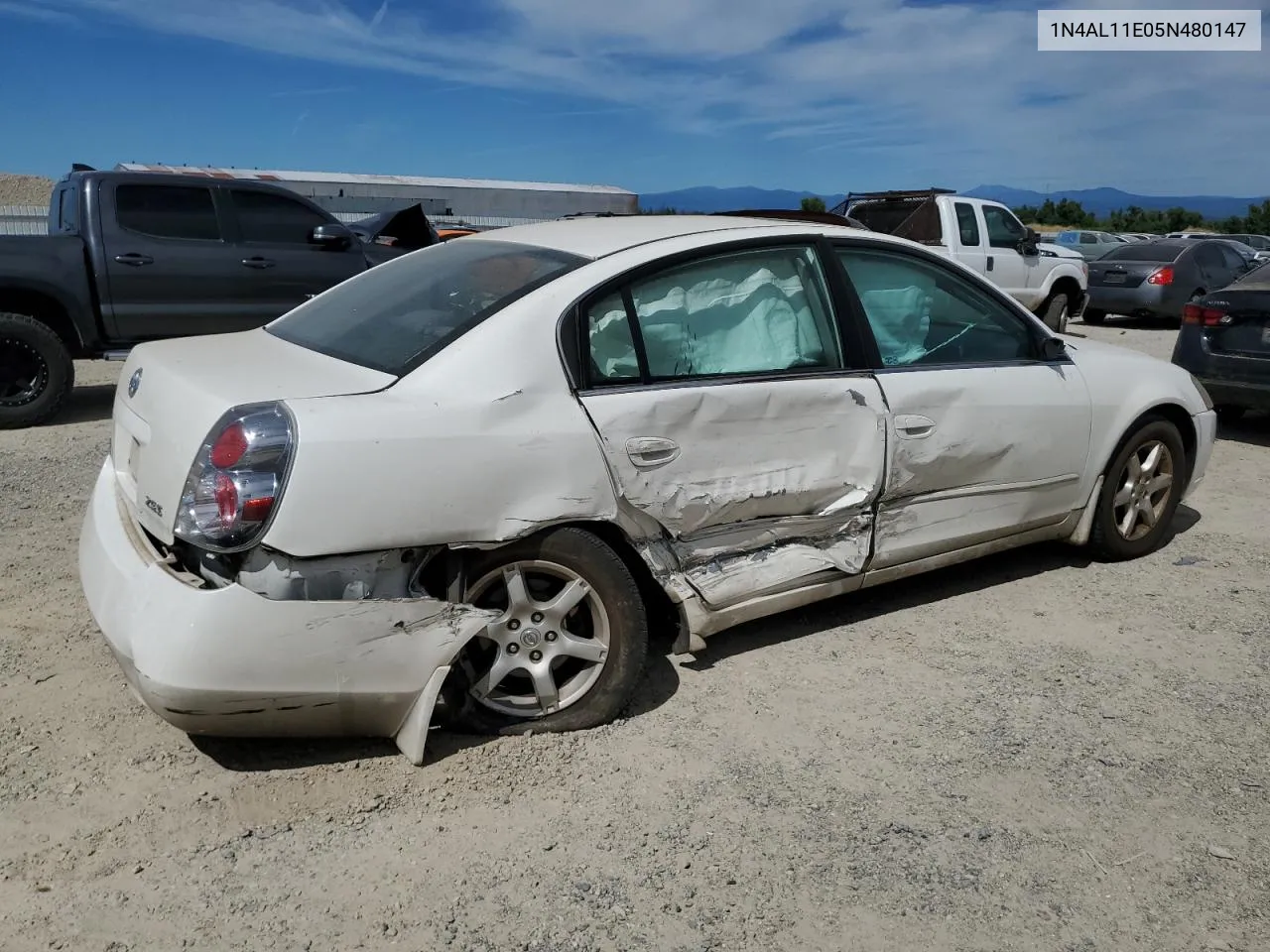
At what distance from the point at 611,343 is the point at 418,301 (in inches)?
28.8

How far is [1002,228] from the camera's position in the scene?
46.8 ft

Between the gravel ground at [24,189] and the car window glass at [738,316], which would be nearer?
the car window glass at [738,316]

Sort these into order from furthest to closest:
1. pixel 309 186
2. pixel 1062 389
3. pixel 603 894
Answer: pixel 309 186, pixel 1062 389, pixel 603 894

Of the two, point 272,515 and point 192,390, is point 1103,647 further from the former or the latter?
point 192,390

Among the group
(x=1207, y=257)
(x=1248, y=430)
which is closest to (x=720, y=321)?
(x=1248, y=430)

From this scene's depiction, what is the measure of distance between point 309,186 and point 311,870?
83.1 feet

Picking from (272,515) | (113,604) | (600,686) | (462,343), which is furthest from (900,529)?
(113,604)

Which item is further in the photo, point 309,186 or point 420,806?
point 309,186

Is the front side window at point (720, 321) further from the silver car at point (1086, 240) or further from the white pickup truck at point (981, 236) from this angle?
the silver car at point (1086, 240)

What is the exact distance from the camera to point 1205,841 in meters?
2.92

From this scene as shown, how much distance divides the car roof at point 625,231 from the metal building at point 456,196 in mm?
20507

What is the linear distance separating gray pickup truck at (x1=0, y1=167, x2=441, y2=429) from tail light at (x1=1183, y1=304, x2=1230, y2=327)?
22.6ft

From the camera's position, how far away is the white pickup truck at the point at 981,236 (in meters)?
13.7

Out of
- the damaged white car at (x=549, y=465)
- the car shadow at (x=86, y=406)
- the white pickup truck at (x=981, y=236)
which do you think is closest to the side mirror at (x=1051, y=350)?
the damaged white car at (x=549, y=465)
